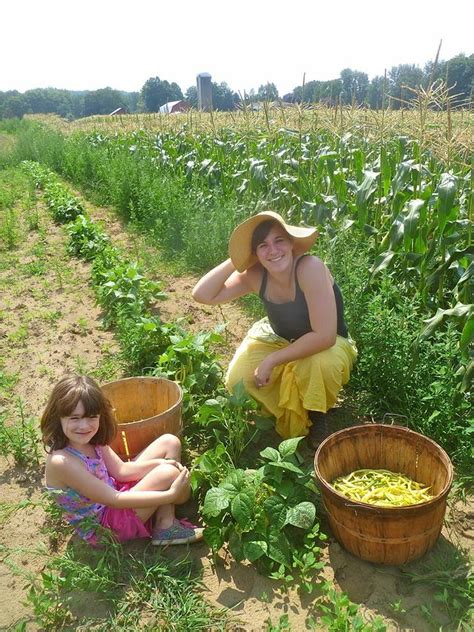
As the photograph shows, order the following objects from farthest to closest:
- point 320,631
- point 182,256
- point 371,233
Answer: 1. point 182,256
2. point 371,233
3. point 320,631

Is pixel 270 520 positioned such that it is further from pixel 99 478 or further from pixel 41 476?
pixel 41 476

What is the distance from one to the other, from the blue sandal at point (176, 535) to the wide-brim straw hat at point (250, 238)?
1441 mm

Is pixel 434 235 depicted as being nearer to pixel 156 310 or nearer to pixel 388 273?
pixel 388 273

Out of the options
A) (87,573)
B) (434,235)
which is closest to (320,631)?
(87,573)

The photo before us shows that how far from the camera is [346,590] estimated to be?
2.22m

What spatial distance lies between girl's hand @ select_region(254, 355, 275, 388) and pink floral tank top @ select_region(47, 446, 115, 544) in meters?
1.00

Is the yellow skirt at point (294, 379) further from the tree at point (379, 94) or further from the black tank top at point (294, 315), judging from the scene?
the tree at point (379, 94)

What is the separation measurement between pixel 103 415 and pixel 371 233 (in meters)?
2.97

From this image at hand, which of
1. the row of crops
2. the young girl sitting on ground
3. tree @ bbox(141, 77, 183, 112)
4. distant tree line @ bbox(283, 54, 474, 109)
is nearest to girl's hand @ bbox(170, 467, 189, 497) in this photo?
the young girl sitting on ground

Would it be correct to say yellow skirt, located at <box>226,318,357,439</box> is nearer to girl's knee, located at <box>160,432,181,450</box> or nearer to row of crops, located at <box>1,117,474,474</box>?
row of crops, located at <box>1,117,474,474</box>

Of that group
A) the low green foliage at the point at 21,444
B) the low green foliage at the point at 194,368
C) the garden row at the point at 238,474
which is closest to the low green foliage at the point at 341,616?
the garden row at the point at 238,474

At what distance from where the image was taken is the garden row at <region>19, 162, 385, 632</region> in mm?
2287

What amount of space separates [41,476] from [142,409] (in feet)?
2.28

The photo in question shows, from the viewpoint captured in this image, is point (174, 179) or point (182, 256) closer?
point (182, 256)
